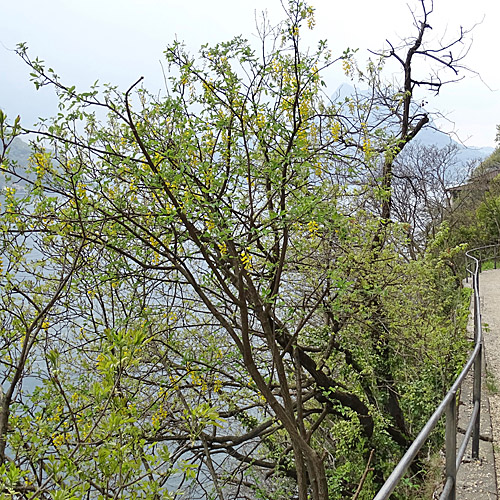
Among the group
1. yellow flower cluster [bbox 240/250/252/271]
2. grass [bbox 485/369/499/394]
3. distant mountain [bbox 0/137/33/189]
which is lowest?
grass [bbox 485/369/499/394]

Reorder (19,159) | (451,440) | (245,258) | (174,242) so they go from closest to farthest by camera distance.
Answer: (451,440) → (19,159) → (174,242) → (245,258)

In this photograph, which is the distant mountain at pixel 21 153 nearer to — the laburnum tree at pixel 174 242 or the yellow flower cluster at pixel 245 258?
the laburnum tree at pixel 174 242

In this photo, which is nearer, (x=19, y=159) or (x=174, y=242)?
(x=19, y=159)

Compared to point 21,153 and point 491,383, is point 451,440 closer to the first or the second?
point 21,153

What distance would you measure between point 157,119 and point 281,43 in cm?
127

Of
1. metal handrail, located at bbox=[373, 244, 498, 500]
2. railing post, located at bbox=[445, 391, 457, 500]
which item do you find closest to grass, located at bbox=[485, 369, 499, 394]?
metal handrail, located at bbox=[373, 244, 498, 500]

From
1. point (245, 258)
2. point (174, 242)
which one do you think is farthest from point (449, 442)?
point (174, 242)

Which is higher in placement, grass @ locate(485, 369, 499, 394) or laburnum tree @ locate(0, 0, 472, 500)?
laburnum tree @ locate(0, 0, 472, 500)

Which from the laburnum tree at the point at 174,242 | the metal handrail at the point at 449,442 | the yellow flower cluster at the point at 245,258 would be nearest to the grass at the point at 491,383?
the laburnum tree at the point at 174,242

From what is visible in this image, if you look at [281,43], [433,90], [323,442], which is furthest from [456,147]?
[281,43]

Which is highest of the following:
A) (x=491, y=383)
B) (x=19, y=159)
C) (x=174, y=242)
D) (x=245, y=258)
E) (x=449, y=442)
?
(x=19, y=159)

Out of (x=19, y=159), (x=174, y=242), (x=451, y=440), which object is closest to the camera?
(x=451, y=440)

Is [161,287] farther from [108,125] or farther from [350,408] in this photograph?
[350,408]

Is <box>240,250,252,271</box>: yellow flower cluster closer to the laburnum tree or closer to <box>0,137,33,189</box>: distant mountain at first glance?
the laburnum tree
